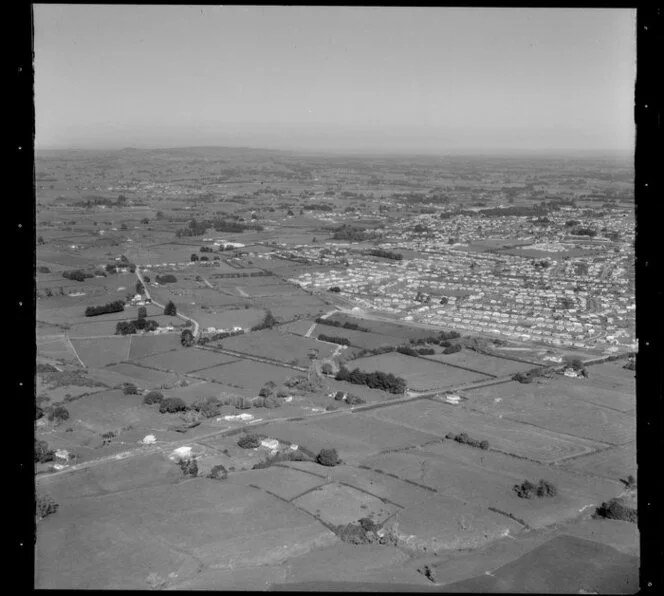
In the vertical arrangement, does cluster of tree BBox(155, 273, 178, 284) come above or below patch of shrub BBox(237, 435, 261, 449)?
above

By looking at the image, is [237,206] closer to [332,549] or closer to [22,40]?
[332,549]

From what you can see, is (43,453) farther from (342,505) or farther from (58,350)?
(58,350)

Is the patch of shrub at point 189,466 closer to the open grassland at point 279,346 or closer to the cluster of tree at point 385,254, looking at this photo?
the open grassland at point 279,346

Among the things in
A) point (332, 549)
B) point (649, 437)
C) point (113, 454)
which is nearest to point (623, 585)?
point (332, 549)

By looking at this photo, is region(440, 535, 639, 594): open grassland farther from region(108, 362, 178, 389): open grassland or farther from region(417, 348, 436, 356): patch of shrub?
region(417, 348, 436, 356): patch of shrub

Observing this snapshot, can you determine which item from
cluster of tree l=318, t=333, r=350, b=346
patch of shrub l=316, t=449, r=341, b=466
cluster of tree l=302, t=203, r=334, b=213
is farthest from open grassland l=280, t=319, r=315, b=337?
cluster of tree l=302, t=203, r=334, b=213

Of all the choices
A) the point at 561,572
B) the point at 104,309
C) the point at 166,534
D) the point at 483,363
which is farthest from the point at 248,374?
the point at 561,572
